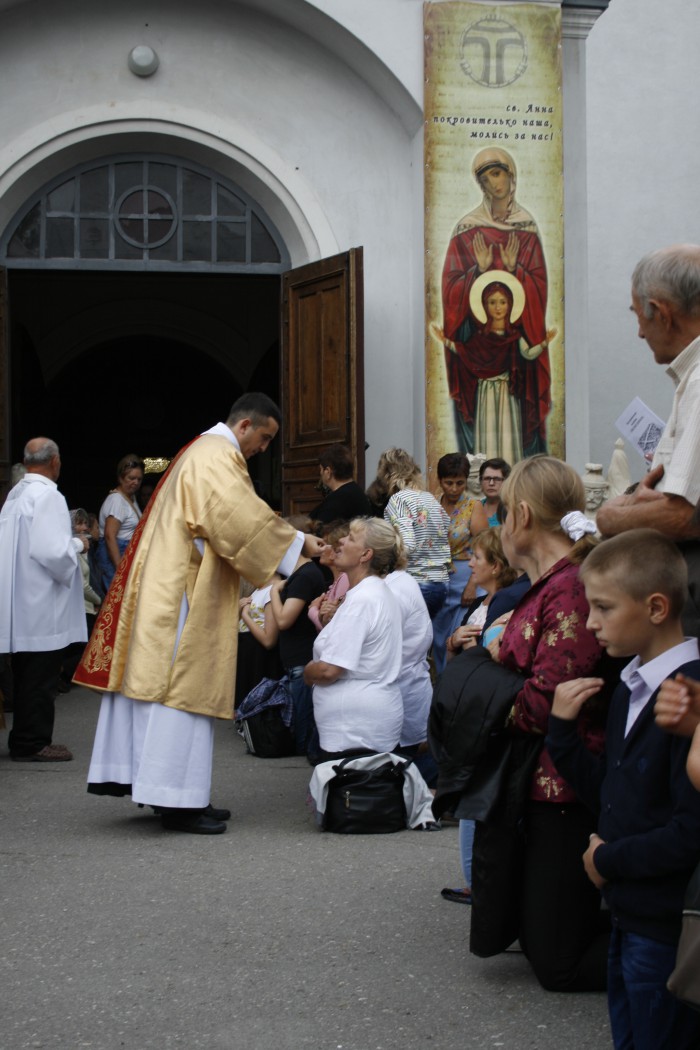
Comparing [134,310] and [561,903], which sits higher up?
[134,310]

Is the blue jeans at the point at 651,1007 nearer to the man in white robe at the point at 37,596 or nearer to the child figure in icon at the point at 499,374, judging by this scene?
the man in white robe at the point at 37,596

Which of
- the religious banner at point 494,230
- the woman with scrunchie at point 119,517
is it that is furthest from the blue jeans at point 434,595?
the woman with scrunchie at point 119,517

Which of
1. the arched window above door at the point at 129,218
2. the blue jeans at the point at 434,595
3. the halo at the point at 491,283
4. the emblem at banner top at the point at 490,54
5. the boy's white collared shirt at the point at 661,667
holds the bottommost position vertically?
the blue jeans at the point at 434,595

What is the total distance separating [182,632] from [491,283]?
583cm

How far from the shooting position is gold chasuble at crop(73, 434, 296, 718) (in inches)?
245

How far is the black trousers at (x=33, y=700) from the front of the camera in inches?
311

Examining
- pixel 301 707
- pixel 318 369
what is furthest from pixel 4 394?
pixel 301 707

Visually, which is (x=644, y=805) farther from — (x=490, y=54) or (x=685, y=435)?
(x=490, y=54)

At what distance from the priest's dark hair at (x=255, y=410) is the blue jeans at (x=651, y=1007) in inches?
151

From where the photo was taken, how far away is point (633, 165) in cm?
1560

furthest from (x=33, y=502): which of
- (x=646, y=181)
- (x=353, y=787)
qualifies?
(x=646, y=181)

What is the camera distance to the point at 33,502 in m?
8.02

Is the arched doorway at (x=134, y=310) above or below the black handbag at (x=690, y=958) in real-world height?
above

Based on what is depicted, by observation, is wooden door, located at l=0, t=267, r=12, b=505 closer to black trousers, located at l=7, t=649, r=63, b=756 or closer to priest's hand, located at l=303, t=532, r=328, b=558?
black trousers, located at l=7, t=649, r=63, b=756
